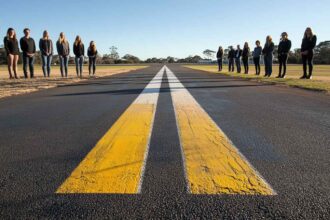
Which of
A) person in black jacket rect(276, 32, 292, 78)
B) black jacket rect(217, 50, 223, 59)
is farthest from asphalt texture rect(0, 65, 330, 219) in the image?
black jacket rect(217, 50, 223, 59)

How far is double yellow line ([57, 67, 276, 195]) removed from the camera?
5.55 feet

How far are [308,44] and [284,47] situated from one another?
145 centimetres

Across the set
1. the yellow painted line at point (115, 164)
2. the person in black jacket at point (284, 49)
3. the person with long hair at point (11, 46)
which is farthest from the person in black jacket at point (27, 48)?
the yellow painted line at point (115, 164)

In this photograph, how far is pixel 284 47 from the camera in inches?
493

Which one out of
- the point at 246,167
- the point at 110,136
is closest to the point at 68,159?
the point at 110,136

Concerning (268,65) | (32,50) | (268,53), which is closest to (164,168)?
(32,50)

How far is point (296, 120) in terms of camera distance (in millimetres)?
3684

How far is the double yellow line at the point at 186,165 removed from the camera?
169 centimetres

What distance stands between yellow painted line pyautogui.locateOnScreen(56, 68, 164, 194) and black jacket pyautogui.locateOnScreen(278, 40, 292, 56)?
10.7 meters

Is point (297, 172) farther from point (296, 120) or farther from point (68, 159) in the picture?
point (296, 120)

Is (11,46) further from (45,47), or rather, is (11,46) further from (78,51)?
(78,51)

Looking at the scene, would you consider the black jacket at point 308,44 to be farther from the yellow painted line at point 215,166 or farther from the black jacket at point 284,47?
the yellow painted line at point 215,166

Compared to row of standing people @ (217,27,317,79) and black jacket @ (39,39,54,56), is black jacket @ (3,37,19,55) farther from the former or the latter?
row of standing people @ (217,27,317,79)

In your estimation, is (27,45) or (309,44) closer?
(309,44)
